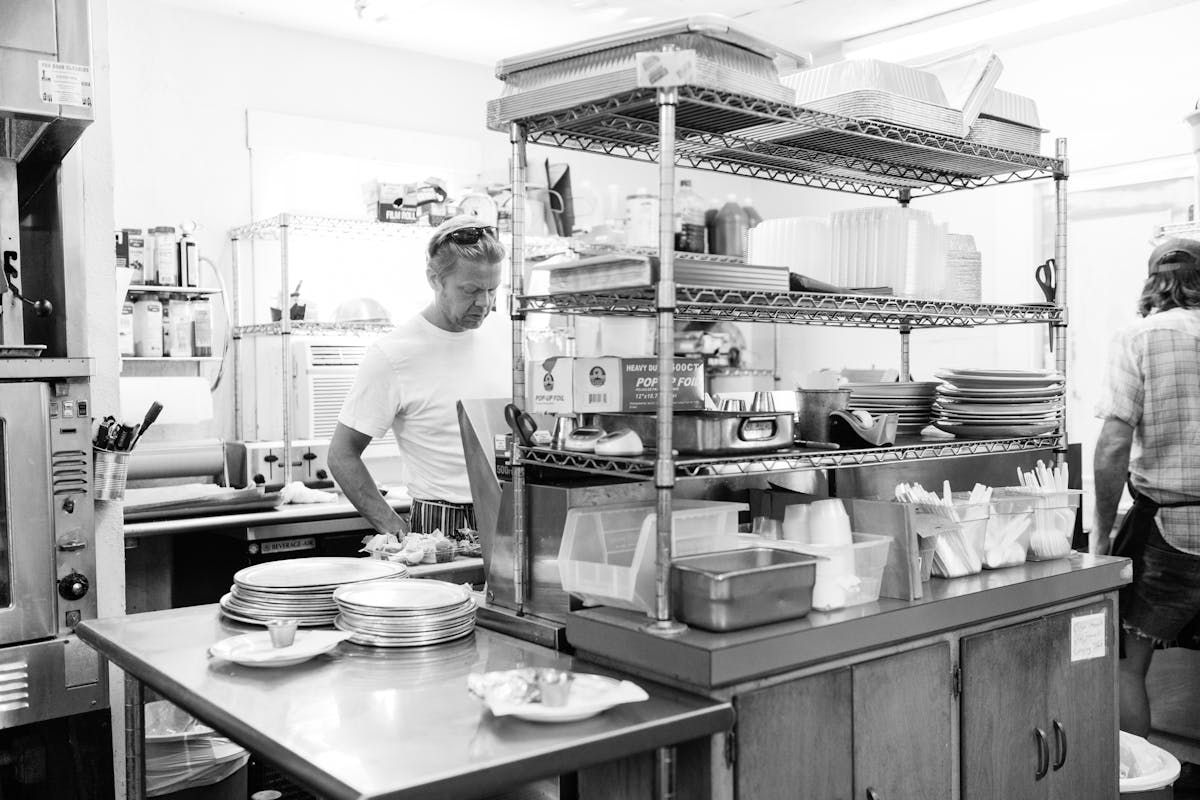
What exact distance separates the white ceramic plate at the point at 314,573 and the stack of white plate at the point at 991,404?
4.83 feet

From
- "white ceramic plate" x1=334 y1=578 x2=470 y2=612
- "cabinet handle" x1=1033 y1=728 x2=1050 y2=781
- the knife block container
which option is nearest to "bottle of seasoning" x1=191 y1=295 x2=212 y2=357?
the knife block container

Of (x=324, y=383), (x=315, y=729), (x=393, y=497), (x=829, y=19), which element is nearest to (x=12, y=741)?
(x=315, y=729)

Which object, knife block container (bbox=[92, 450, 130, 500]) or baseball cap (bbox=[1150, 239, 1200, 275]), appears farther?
baseball cap (bbox=[1150, 239, 1200, 275])

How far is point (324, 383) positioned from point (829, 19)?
3.40m

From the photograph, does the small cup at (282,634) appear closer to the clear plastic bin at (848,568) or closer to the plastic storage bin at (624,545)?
the plastic storage bin at (624,545)

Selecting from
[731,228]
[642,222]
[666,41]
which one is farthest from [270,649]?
[731,228]

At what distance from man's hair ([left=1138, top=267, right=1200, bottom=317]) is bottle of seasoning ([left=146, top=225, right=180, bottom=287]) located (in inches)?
170

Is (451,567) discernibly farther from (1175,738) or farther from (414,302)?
(414,302)

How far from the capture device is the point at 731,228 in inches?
260

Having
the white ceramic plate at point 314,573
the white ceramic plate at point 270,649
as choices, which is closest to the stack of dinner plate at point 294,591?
the white ceramic plate at point 314,573

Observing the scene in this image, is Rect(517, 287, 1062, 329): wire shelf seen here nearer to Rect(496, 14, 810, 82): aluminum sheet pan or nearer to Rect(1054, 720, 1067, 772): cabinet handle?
Rect(496, 14, 810, 82): aluminum sheet pan

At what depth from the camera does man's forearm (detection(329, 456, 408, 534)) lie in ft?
12.4

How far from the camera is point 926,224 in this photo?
2.73m

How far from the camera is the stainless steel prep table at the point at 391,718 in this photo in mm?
1568
